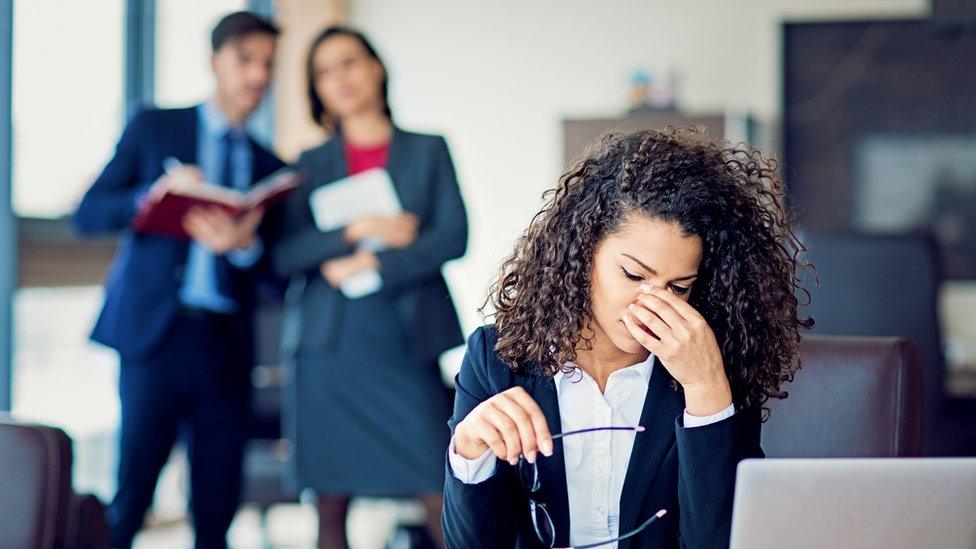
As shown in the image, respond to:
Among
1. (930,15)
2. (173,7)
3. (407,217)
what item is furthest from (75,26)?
(930,15)

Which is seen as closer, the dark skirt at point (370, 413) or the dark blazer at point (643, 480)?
the dark blazer at point (643, 480)

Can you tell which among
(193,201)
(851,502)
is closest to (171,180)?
(193,201)

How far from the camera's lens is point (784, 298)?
1.51 m

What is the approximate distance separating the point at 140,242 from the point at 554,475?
1.59m

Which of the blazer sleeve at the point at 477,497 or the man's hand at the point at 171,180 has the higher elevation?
the man's hand at the point at 171,180

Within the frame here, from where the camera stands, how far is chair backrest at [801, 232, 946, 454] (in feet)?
9.37

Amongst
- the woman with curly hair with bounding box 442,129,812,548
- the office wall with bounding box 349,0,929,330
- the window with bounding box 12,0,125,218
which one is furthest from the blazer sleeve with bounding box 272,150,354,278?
the office wall with bounding box 349,0,929,330

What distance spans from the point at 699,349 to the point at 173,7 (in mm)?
3812

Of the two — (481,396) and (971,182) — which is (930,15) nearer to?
(971,182)

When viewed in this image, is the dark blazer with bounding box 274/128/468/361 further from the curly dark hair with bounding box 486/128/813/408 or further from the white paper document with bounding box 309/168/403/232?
the curly dark hair with bounding box 486/128/813/408

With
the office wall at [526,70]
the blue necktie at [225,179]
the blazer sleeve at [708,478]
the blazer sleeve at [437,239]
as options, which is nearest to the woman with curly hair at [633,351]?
the blazer sleeve at [708,478]

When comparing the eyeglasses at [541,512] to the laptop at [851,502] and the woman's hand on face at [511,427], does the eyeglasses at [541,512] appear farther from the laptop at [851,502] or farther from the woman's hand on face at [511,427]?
the laptop at [851,502]

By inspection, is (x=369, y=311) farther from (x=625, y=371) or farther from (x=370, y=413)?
(x=625, y=371)

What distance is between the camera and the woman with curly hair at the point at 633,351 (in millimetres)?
1346
